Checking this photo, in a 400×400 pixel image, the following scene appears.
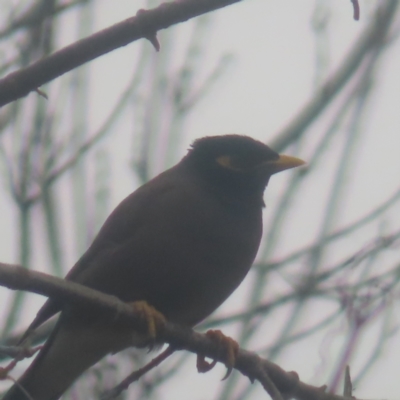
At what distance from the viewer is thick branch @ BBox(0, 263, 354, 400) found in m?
2.22

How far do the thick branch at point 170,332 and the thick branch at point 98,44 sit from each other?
21.0 inches

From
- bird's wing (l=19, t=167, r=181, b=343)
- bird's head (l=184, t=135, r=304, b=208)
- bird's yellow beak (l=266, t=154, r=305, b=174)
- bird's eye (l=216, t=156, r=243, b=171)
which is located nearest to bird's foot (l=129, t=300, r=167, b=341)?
bird's wing (l=19, t=167, r=181, b=343)

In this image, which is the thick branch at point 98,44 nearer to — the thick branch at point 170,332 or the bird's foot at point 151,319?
the thick branch at point 170,332

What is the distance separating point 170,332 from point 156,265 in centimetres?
45

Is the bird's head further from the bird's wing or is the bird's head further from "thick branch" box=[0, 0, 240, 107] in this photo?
"thick branch" box=[0, 0, 240, 107]

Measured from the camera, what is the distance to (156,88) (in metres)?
5.61

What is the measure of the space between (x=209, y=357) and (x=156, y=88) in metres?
2.69

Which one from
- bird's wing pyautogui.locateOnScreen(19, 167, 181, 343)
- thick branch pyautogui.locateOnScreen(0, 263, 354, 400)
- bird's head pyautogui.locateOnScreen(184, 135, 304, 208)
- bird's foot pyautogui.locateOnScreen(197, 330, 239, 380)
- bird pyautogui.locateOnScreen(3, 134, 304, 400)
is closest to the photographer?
thick branch pyautogui.locateOnScreen(0, 263, 354, 400)

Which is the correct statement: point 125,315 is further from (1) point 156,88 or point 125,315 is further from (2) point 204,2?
(1) point 156,88

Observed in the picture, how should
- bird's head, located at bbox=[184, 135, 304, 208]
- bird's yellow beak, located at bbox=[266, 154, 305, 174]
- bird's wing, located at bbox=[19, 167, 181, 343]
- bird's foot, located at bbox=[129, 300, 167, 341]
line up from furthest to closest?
bird's yellow beak, located at bbox=[266, 154, 305, 174] → bird's head, located at bbox=[184, 135, 304, 208] → bird's wing, located at bbox=[19, 167, 181, 343] → bird's foot, located at bbox=[129, 300, 167, 341]

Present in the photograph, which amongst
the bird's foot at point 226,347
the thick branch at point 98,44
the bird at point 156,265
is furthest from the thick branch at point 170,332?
the thick branch at point 98,44

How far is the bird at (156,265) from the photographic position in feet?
11.6

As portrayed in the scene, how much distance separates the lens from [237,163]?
4273 mm

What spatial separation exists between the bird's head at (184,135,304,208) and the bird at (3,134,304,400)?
0.16ft
